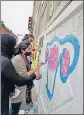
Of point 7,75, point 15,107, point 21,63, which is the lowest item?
point 15,107

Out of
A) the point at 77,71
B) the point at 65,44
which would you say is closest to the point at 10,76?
the point at 65,44

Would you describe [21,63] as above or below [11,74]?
above

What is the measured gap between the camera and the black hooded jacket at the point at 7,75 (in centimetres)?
296

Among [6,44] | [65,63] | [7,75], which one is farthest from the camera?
[6,44]

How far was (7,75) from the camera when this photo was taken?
2984mm

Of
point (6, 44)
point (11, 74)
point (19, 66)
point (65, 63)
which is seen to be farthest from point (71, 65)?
point (19, 66)

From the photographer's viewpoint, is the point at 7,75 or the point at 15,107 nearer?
the point at 7,75

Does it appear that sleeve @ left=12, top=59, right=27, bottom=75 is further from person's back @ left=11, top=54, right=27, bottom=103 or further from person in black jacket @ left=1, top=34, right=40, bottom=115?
person in black jacket @ left=1, top=34, right=40, bottom=115

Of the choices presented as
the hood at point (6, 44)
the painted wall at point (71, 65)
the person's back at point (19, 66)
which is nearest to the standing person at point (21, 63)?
the person's back at point (19, 66)

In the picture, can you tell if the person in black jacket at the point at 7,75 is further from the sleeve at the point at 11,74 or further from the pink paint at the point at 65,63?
the pink paint at the point at 65,63

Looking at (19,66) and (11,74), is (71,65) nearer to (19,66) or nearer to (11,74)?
(11,74)

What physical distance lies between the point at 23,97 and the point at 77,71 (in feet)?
8.98

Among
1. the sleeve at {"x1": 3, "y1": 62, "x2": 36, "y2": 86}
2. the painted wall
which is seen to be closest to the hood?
the sleeve at {"x1": 3, "y1": 62, "x2": 36, "y2": 86}

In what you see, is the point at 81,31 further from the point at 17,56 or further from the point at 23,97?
the point at 23,97
